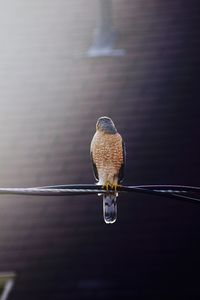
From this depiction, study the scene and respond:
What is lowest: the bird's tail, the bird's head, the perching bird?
the bird's tail

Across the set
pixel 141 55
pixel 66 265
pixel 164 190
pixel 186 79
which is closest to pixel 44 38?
pixel 141 55

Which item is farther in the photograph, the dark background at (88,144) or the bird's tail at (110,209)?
the dark background at (88,144)

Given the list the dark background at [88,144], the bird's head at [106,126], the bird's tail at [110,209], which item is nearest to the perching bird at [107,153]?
the bird's head at [106,126]

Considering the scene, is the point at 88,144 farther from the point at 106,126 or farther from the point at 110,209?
the point at 110,209

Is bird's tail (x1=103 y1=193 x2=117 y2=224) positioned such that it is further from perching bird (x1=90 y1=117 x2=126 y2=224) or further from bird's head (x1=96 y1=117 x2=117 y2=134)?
bird's head (x1=96 y1=117 x2=117 y2=134)

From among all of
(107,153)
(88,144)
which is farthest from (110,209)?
(88,144)

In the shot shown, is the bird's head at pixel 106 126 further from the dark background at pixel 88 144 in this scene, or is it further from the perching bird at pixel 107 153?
the dark background at pixel 88 144

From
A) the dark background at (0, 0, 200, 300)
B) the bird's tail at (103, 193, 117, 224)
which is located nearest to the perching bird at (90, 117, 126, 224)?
the bird's tail at (103, 193, 117, 224)

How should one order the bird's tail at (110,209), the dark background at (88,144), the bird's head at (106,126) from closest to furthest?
the bird's tail at (110,209) → the bird's head at (106,126) → the dark background at (88,144)
